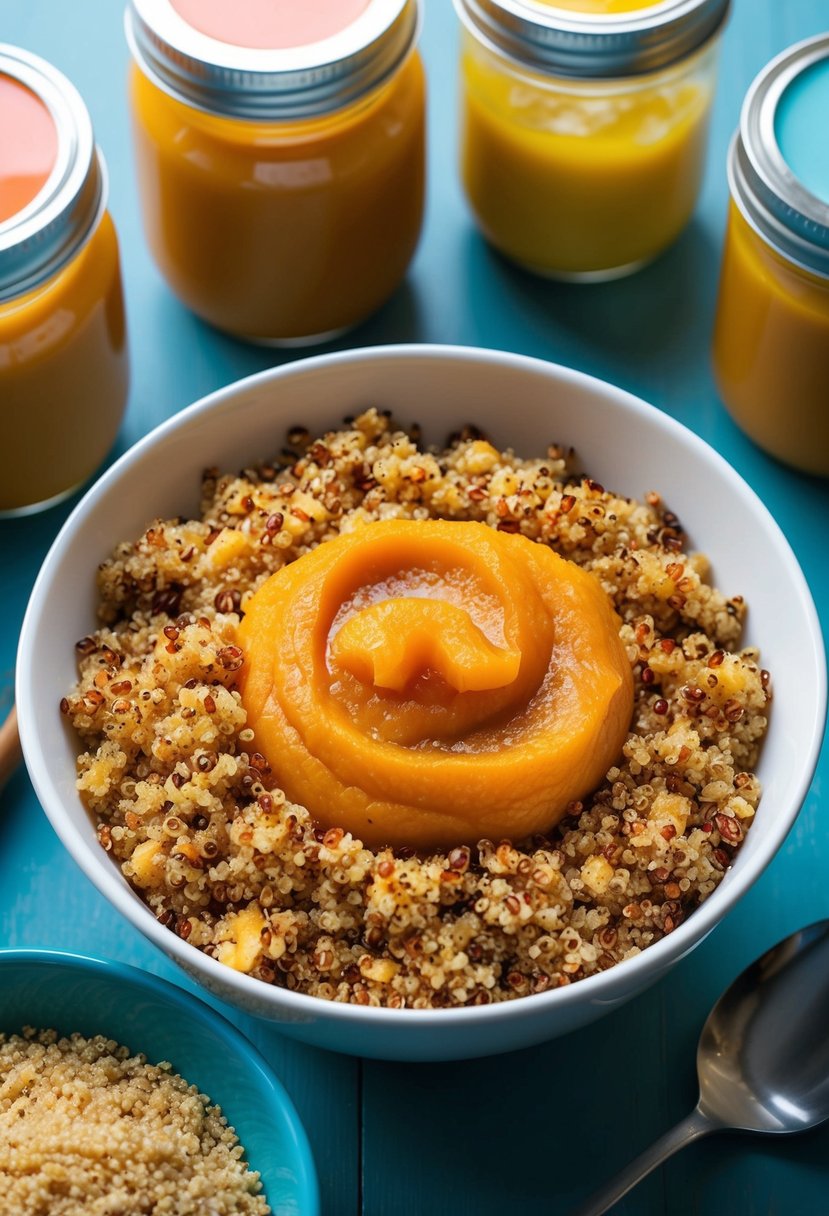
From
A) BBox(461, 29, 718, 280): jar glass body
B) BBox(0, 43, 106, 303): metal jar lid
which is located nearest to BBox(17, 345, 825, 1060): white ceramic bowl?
BBox(0, 43, 106, 303): metal jar lid

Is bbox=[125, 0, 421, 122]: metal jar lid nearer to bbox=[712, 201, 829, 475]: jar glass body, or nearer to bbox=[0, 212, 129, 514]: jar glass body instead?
bbox=[0, 212, 129, 514]: jar glass body

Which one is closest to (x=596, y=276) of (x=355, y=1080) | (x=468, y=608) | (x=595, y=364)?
(x=595, y=364)

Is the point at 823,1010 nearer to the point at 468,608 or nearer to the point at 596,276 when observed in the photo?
the point at 468,608

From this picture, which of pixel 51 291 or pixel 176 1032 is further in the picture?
pixel 51 291

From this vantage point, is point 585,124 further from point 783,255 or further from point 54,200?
point 54,200

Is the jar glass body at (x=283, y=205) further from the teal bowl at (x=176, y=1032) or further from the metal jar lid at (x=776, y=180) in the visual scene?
the teal bowl at (x=176, y=1032)

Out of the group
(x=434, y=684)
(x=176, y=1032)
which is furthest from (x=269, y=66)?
(x=176, y=1032)
